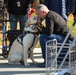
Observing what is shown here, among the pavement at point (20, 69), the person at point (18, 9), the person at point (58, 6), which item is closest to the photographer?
the pavement at point (20, 69)

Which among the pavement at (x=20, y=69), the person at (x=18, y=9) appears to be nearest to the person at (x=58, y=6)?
the person at (x=18, y=9)

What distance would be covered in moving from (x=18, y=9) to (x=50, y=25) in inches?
58.4

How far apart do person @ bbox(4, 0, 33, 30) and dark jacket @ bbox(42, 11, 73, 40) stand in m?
1.19

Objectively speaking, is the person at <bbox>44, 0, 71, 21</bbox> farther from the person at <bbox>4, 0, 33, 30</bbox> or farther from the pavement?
the pavement

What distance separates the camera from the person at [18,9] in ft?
29.3

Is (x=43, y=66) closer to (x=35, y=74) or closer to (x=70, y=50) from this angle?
(x=35, y=74)

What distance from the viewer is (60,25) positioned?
788cm

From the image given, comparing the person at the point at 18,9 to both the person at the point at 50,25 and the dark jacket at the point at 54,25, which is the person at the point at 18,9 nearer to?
the person at the point at 50,25

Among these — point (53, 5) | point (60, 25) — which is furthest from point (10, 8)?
point (60, 25)

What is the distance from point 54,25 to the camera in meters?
7.86

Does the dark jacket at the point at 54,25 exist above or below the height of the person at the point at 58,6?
below

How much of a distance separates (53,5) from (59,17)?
0.80m

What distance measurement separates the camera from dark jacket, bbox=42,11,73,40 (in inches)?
304

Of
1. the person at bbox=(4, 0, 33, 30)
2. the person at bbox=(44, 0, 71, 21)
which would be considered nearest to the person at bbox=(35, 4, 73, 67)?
the person at bbox=(44, 0, 71, 21)
